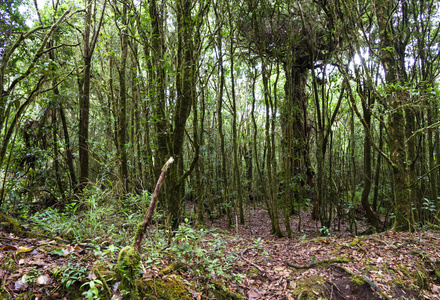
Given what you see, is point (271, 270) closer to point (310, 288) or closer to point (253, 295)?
point (310, 288)

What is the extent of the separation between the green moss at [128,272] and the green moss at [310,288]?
86.7 inches

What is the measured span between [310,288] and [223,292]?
1.28 m

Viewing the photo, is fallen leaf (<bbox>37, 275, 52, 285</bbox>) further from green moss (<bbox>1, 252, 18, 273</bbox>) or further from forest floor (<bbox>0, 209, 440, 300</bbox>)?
green moss (<bbox>1, 252, 18, 273</bbox>)

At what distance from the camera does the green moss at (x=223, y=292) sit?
3062 mm

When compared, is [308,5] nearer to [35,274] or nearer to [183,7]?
[183,7]

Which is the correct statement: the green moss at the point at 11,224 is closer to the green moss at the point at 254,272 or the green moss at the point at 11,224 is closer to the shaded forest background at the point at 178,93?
the shaded forest background at the point at 178,93

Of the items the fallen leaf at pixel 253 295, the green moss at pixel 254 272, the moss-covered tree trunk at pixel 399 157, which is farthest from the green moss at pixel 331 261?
the moss-covered tree trunk at pixel 399 157

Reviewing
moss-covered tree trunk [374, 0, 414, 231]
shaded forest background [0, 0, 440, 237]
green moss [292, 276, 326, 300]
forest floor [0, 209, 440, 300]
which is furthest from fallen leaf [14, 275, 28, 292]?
moss-covered tree trunk [374, 0, 414, 231]

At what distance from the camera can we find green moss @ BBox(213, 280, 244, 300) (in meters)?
3.06

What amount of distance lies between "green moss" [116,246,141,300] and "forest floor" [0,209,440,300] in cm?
11

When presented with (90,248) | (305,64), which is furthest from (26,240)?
(305,64)

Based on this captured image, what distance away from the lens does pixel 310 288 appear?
11.4ft

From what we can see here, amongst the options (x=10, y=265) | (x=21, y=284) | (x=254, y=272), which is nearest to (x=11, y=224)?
(x=10, y=265)

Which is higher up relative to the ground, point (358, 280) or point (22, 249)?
point (22, 249)
